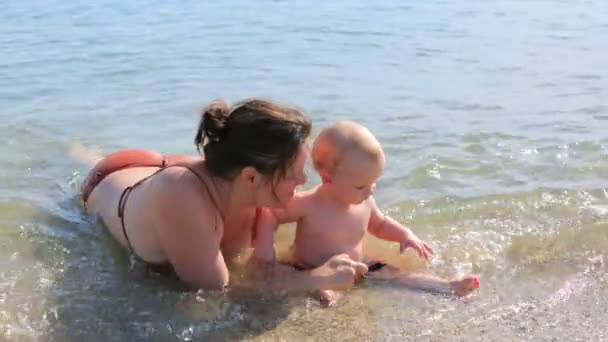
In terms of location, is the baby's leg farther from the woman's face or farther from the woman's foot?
the woman's face

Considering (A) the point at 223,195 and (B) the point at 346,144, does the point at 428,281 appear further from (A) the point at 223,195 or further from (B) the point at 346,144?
(A) the point at 223,195

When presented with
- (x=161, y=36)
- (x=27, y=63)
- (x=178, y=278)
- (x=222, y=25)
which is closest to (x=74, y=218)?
(x=178, y=278)

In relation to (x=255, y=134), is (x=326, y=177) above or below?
below

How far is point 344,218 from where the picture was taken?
387 cm

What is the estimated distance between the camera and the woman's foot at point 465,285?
358 centimetres

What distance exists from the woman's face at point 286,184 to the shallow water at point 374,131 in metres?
0.44

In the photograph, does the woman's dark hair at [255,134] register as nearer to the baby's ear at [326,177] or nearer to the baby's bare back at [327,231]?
the baby's ear at [326,177]

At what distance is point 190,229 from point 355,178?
2.53 feet

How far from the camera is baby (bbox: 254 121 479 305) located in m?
3.61

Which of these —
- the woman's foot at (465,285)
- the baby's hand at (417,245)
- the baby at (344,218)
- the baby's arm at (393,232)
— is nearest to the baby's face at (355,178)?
the baby at (344,218)

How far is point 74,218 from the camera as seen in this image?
4.63 meters

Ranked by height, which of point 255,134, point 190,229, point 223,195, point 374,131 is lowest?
point 374,131

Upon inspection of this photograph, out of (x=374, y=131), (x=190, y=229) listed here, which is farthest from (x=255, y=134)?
(x=374, y=131)

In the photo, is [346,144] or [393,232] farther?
[393,232]
